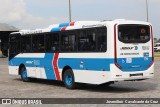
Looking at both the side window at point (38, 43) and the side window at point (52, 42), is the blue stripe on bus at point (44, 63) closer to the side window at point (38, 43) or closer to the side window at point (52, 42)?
the side window at point (52, 42)

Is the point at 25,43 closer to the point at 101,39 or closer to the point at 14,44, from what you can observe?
the point at 14,44

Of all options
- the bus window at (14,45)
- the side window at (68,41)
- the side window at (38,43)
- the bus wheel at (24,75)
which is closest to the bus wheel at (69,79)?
the side window at (68,41)

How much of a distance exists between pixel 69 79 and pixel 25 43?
466cm

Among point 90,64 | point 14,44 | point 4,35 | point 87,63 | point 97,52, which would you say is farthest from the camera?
point 4,35

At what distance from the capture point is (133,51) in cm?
1612

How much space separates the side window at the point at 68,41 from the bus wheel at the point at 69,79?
0.91 meters

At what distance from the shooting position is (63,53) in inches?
720

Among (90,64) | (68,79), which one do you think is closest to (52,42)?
(68,79)

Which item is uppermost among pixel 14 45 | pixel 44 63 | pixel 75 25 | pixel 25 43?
pixel 75 25

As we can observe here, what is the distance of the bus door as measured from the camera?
15.8 meters

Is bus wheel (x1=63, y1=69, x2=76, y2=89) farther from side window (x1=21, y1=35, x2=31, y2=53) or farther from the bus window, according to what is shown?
the bus window

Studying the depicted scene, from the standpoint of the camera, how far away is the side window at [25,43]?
69.9 ft

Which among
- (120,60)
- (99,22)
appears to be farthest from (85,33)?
(120,60)

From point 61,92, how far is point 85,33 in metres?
2.51
